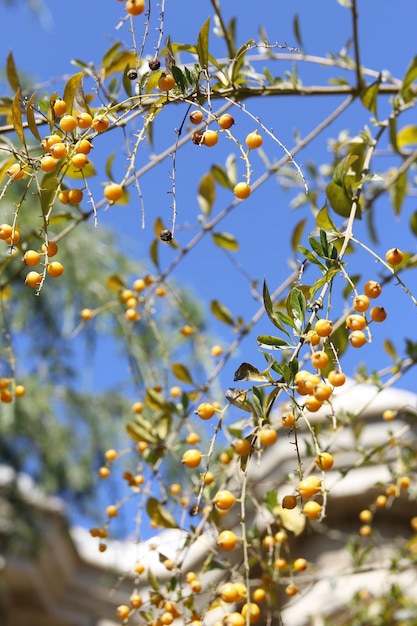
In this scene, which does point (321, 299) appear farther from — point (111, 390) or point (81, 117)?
point (111, 390)

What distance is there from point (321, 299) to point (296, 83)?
552 mm

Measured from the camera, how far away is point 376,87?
929mm

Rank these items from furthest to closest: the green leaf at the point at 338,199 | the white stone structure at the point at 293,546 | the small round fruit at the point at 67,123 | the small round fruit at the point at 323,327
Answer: the white stone structure at the point at 293,546
the green leaf at the point at 338,199
the small round fruit at the point at 67,123
the small round fruit at the point at 323,327

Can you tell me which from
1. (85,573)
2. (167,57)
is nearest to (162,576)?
(85,573)

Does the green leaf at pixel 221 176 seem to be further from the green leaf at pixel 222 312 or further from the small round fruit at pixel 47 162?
the small round fruit at pixel 47 162

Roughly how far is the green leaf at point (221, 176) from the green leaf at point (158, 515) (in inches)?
22.9

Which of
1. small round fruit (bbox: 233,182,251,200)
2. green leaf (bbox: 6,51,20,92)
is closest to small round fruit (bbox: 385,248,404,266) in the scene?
small round fruit (bbox: 233,182,251,200)

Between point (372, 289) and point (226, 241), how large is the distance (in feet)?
2.20

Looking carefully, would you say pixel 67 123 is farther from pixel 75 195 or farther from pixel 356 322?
pixel 356 322

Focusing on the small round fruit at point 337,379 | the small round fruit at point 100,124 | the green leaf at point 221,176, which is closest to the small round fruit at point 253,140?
the small round fruit at point 100,124

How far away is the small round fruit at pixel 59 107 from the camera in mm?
718

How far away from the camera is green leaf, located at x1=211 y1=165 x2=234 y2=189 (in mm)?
1286

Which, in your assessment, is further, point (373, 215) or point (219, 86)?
point (373, 215)

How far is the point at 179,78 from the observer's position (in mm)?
675
